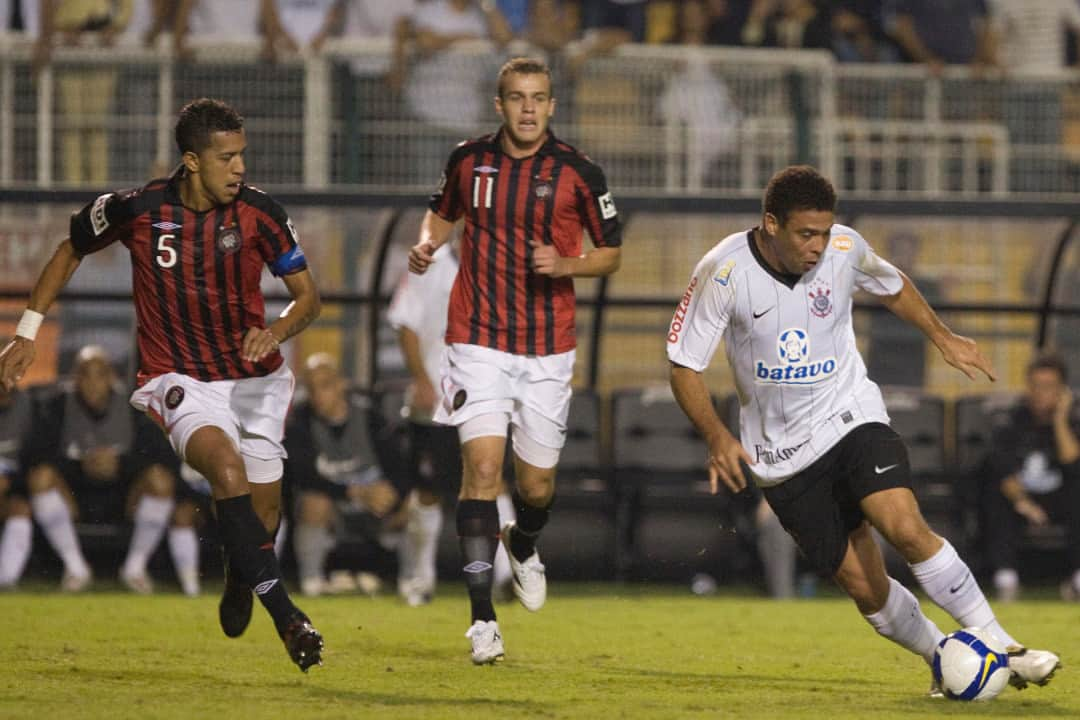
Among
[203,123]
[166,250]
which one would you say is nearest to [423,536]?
[166,250]

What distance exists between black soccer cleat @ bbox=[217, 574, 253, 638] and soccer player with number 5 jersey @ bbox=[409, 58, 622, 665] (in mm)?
905

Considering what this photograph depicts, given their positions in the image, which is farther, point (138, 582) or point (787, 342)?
point (138, 582)

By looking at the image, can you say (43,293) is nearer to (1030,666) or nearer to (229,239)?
(229,239)

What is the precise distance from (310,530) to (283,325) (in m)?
4.61

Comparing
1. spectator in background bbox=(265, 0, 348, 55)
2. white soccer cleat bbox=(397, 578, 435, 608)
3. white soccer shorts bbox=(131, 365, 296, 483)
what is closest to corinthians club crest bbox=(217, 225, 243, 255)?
white soccer shorts bbox=(131, 365, 296, 483)

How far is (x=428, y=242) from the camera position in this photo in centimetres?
797

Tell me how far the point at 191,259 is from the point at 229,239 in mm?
165

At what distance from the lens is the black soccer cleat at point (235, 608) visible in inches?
301

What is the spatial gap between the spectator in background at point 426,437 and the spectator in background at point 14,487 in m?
2.35

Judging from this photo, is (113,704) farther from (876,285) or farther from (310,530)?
(310,530)

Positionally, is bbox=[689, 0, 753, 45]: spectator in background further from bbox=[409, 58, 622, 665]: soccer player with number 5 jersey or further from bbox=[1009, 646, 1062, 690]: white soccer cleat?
bbox=[1009, 646, 1062, 690]: white soccer cleat

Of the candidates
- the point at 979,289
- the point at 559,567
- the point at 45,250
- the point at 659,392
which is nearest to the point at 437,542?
the point at 559,567

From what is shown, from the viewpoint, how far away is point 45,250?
40.2 ft

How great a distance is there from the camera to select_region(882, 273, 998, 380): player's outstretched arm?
675 cm
